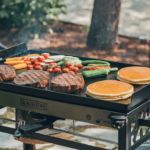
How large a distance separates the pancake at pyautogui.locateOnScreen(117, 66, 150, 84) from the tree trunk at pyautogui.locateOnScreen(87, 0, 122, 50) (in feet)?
18.9

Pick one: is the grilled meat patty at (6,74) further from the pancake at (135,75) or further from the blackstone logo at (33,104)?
the pancake at (135,75)

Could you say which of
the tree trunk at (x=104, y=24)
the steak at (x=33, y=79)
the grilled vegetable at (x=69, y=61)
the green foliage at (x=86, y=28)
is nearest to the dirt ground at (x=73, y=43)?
the green foliage at (x=86, y=28)

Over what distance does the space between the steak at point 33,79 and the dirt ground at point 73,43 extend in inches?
231

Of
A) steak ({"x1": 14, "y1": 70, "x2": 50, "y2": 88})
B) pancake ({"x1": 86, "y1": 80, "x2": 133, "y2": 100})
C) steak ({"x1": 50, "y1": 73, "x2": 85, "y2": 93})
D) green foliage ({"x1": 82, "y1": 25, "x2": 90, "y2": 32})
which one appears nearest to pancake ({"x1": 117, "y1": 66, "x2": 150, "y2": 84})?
pancake ({"x1": 86, "y1": 80, "x2": 133, "y2": 100})

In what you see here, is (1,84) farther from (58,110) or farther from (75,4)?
(75,4)

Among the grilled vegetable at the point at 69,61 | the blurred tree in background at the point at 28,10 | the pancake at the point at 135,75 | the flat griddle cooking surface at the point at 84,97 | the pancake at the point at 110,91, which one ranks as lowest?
the flat griddle cooking surface at the point at 84,97

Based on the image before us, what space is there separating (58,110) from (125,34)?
28.9ft

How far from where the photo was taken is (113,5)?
9.10m

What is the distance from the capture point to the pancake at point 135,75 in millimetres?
3410

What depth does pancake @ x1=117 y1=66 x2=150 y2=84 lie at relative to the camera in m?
3.41

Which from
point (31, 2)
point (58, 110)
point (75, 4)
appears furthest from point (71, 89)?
point (75, 4)

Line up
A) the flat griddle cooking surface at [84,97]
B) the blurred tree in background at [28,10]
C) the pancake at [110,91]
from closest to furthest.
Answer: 1. the flat griddle cooking surface at [84,97]
2. the pancake at [110,91]
3. the blurred tree in background at [28,10]

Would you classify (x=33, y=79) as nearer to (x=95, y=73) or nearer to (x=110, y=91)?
(x=95, y=73)

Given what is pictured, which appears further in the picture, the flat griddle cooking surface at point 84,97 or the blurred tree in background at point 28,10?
the blurred tree in background at point 28,10
